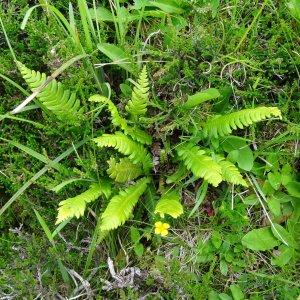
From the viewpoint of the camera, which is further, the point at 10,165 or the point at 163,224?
the point at 10,165

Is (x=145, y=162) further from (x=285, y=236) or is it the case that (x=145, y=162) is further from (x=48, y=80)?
(x=285, y=236)

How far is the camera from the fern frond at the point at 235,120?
7.90ft

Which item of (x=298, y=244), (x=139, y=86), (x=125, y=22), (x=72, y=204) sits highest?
(x=125, y=22)

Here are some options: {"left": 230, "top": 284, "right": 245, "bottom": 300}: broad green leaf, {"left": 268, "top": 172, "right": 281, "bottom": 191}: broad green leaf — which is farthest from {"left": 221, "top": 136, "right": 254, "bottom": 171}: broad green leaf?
{"left": 230, "top": 284, "right": 245, "bottom": 300}: broad green leaf

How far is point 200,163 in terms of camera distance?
2.49 m

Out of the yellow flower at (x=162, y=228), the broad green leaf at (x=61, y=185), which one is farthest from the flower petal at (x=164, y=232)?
the broad green leaf at (x=61, y=185)

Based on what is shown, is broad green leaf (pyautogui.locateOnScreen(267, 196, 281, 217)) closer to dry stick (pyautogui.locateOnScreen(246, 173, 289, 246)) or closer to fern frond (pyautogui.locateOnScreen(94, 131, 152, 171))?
dry stick (pyautogui.locateOnScreen(246, 173, 289, 246))

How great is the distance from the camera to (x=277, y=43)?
2.77 meters

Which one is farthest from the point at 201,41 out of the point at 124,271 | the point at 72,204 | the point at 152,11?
the point at 124,271

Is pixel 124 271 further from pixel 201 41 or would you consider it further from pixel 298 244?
pixel 201 41

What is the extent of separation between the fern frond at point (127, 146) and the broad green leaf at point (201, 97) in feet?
1.10

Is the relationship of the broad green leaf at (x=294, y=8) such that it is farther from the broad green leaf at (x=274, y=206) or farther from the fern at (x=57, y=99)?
the fern at (x=57, y=99)

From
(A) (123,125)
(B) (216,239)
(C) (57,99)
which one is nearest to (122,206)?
(A) (123,125)

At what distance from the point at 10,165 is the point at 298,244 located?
5.26 ft
